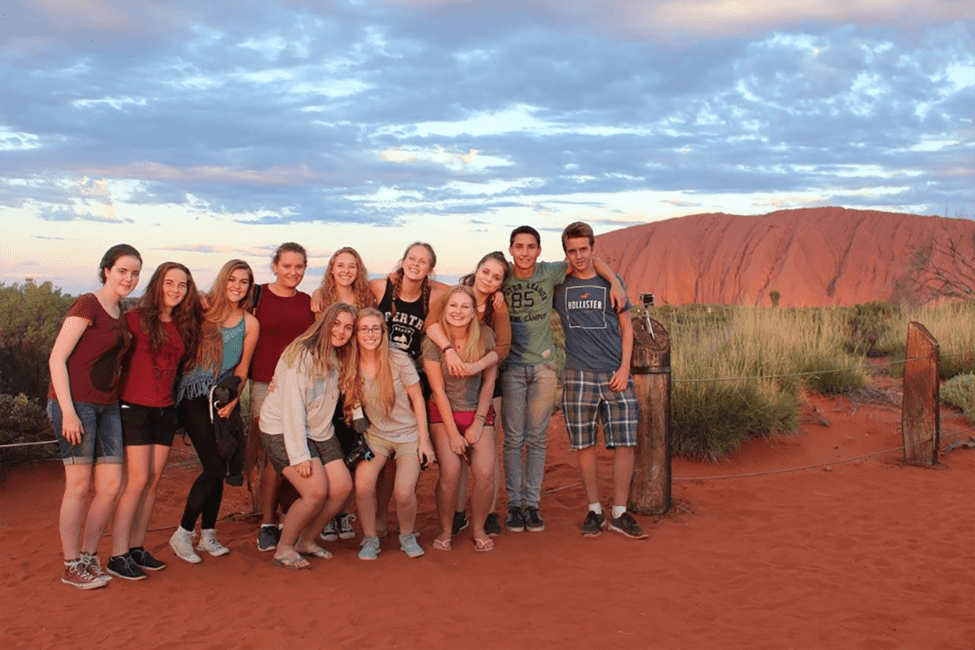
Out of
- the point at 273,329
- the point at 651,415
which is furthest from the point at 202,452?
the point at 651,415

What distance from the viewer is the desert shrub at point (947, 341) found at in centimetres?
1209

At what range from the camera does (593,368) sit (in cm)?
607

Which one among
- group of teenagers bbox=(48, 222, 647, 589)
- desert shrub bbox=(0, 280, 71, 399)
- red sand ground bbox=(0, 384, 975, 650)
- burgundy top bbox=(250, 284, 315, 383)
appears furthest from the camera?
desert shrub bbox=(0, 280, 71, 399)

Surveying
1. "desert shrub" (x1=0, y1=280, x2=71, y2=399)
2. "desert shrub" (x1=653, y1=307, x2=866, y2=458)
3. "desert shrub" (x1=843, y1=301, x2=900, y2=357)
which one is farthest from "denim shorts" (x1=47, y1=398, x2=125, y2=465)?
"desert shrub" (x1=843, y1=301, x2=900, y2=357)

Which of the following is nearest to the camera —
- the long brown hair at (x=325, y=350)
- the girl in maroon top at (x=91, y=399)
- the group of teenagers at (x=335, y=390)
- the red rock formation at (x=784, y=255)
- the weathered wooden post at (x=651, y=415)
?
the girl in maroon top at (x=91, y=399)

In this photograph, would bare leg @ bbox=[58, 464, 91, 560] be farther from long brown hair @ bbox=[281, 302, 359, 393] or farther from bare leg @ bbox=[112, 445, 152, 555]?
long brown hair @ bbox=[281, 302, 359, 393]

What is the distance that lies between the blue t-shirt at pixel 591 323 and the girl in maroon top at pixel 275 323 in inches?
70.0

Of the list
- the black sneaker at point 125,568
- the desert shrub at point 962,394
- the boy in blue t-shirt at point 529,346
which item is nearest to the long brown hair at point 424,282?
the boy in blue t-shirt at point 529,346

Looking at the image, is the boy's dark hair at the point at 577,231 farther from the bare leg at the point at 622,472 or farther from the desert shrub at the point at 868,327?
the desert shrub at the point at 868,327

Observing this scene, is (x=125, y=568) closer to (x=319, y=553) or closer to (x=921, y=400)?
(x=319, y=553)

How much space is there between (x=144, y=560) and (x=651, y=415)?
3633 mm

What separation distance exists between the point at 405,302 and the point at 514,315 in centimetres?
75

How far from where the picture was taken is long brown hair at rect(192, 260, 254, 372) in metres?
5.38

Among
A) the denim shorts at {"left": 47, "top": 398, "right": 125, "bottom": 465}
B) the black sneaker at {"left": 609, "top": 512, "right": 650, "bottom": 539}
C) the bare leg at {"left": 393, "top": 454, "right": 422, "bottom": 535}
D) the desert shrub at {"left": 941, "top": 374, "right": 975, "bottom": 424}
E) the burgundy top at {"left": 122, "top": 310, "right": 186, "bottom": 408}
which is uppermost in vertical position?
the burgundy top at {"left": 122, "top": 310, "right": 186, "bottom": 408}
